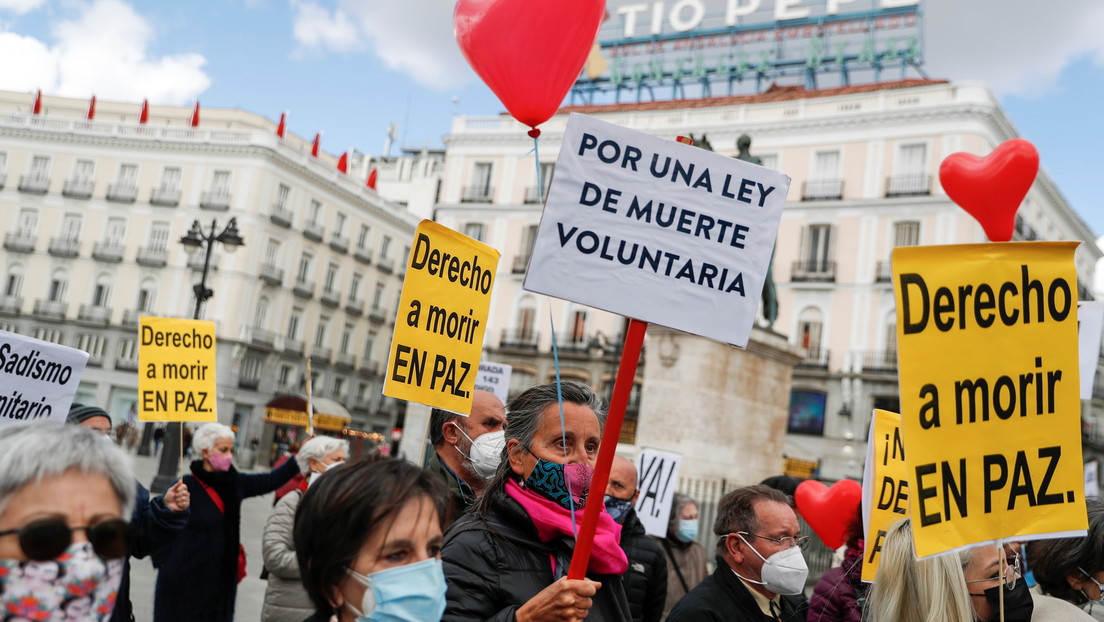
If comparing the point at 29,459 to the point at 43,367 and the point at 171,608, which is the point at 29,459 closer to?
the point at 43,367

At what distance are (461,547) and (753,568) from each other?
1363mm

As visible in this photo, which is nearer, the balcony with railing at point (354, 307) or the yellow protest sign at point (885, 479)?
the yellow protest sign at point (885, 479)

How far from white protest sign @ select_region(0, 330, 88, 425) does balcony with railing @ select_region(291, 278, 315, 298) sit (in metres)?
43.5

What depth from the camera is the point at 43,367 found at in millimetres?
4383

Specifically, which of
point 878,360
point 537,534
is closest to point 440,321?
point 537,534

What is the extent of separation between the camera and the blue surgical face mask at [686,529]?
21.6 ft

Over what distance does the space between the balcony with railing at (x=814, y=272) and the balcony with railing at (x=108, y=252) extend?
3051cm

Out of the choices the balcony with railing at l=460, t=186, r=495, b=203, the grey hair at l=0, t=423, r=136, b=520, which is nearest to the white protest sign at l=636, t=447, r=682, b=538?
the grey hair at l=0, t=423, r=136, b=520

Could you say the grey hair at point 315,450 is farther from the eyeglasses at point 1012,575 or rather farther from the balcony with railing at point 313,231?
the balcony with railing at point 313,231

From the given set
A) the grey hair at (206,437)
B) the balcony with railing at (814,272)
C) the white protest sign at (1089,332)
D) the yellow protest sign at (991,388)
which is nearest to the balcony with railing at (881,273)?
the balcony with railing at (814,272)

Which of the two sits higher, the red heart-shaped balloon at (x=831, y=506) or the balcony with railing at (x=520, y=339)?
the balcony with railing at (x=520, y=339)

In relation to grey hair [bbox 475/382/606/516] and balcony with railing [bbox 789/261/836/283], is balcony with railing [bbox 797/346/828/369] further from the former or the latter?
grey hair [bbox 475/382/606/516]

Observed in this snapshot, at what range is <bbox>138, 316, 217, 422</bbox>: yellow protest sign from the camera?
21.9 feet

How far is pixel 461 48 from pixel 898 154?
3373 cm
